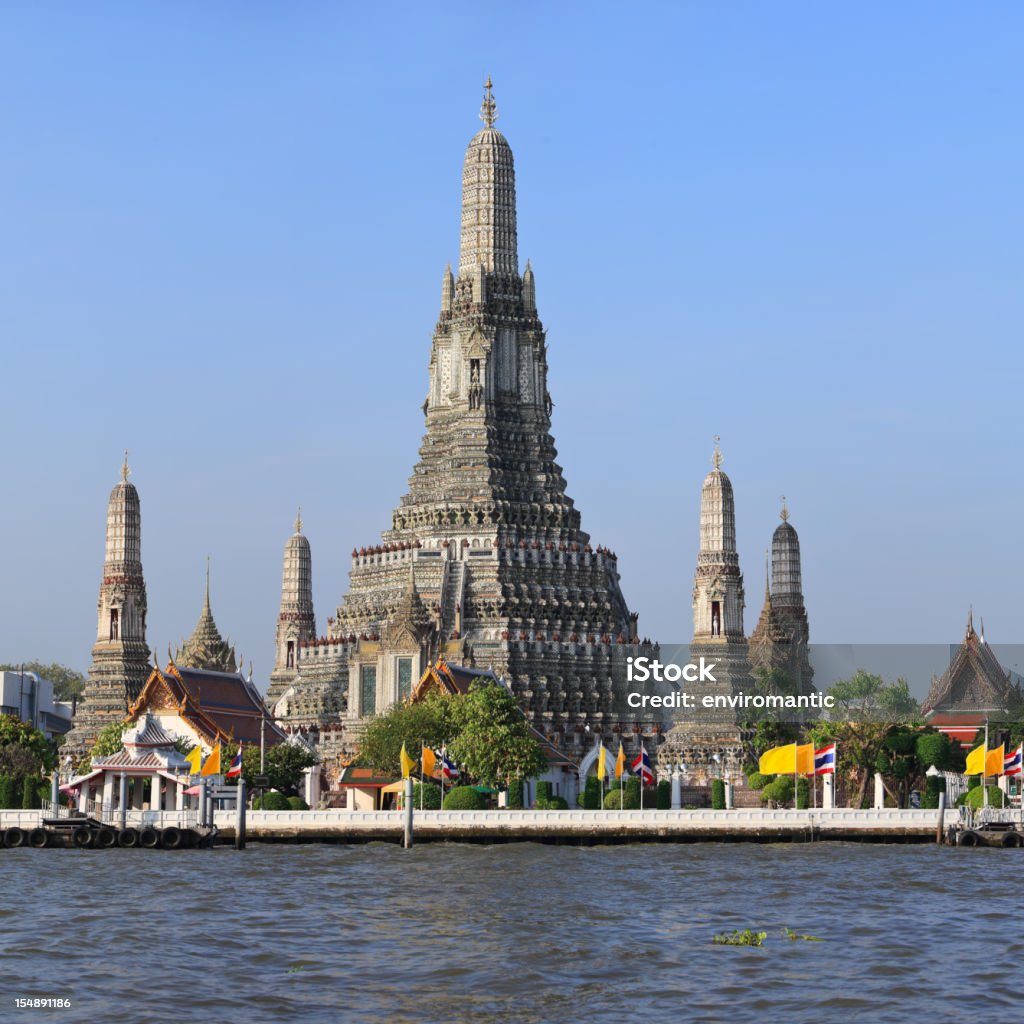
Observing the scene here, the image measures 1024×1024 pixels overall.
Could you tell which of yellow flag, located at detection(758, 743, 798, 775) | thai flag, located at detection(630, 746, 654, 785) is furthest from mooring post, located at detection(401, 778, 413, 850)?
yellow flag, located at detection(758, 743, 798, 775)

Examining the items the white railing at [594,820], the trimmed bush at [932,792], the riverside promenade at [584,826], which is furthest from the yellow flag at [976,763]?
the white railing at [594,820]

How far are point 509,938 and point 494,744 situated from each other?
45412 millimetres

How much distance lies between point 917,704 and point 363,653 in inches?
1411

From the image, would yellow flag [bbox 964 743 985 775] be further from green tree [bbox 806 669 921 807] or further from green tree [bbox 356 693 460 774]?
green tree [bbox 356 693 460 774]

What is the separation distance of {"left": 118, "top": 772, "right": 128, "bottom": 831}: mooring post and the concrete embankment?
386cm

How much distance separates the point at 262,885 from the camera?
6800 cm

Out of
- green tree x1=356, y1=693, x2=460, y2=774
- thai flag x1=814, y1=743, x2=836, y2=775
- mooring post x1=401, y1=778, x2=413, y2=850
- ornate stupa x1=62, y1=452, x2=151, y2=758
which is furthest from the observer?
ornate stupa x1=62, y1=452, x2=151, y2=758

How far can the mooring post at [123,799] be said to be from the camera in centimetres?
8594

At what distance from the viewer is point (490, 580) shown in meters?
120

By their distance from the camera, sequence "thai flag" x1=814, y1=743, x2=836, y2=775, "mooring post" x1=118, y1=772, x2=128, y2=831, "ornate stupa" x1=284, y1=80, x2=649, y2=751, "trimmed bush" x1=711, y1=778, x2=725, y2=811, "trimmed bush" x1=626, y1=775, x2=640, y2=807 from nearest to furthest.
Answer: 1. "mooring post" x1=118, y1=772, x2=128, y2=831
2. "thai flag" x1=814, y1=743, x2=836, y2=775
3. "trimmed bush" x1=626, y1=775, x2=640, y2=807
4. "trimmed bush" x1=711, y1=778, x2=725, y2=811
5. "ornate stupa" x1=284, y1=80, x2=649, y2=751

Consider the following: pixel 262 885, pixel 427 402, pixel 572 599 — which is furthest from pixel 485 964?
Answer: pixel 427 402

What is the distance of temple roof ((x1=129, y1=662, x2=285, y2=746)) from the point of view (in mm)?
112250

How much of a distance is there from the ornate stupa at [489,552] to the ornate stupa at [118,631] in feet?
30.7

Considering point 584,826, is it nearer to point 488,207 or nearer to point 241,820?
point 241,820
